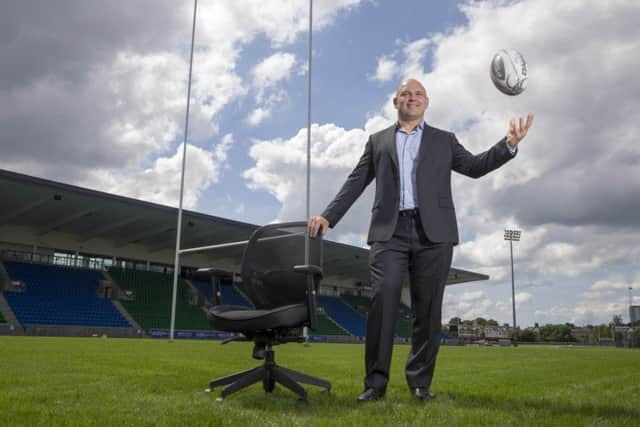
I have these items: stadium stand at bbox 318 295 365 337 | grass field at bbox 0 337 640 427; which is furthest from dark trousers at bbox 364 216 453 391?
stadium stand at bbox 318 295 365 337

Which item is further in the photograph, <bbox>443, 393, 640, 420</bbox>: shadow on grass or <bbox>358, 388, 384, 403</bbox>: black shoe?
<bbox>358, 388, 384, 403</bbox>: black shoe

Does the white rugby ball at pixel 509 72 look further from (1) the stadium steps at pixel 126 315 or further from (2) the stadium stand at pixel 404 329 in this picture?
(2) the stadium stand at pixel 404 329

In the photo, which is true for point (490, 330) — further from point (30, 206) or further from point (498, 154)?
point (498, 154)

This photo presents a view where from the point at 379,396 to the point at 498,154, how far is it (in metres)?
1.54

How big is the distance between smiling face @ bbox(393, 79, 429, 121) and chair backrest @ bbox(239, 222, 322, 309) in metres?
0.97

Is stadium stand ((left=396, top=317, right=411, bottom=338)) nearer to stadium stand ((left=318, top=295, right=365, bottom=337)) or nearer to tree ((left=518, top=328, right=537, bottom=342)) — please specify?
stadium stand ((left=318, top=295, right=365, bottom=337))

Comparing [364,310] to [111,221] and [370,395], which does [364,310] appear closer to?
[111,221]

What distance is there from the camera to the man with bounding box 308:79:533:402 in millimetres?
3281

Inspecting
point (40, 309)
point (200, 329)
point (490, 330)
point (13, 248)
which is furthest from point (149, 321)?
point (490, 330)

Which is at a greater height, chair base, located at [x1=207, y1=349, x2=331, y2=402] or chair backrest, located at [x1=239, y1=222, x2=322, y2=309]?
chair backrest, located at [x1=239, y1=222, x2=322, y2=309]

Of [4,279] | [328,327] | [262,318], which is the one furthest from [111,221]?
[262,318]

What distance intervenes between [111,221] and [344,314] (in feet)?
60.3

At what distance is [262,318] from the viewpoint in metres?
3.26

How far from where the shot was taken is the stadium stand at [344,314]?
3822 cm
